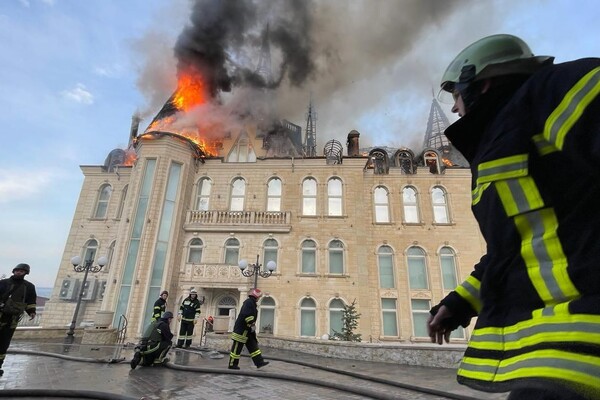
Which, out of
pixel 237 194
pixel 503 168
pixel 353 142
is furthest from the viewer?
pixel 353 142

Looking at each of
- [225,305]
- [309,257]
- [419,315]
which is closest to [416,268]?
[419,315]

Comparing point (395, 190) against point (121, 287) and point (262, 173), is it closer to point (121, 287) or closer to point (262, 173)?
point (262, 173)

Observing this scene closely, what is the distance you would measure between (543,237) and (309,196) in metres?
19.9

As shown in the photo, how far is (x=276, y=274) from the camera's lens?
1881 centimetres

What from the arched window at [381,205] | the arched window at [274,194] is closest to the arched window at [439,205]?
the arched window at [381,205]

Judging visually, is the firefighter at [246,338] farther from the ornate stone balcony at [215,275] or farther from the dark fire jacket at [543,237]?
the ornate stone balcony at [215,275]

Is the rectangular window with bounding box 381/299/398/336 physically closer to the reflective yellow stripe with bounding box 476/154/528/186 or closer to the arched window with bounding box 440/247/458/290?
the arched window with bounding box 440/247/458/290

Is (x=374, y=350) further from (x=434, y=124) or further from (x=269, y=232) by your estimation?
(x=434, y=124)

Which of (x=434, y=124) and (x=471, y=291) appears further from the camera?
(x=434, y=124)

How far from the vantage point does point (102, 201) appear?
22.7 m

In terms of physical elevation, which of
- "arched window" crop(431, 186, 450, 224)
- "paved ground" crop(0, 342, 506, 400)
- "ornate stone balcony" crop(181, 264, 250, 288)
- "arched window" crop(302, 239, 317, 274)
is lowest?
"paved ground" crop(0, 342, 506, 400)

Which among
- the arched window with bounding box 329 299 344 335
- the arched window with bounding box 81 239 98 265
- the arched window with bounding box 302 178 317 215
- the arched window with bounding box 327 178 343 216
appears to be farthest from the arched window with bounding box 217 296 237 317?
the arched window with bounding box 81 239 98 265

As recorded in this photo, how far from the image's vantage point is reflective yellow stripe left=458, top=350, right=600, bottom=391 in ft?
2.80

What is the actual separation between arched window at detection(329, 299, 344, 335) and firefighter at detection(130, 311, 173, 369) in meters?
11.2
